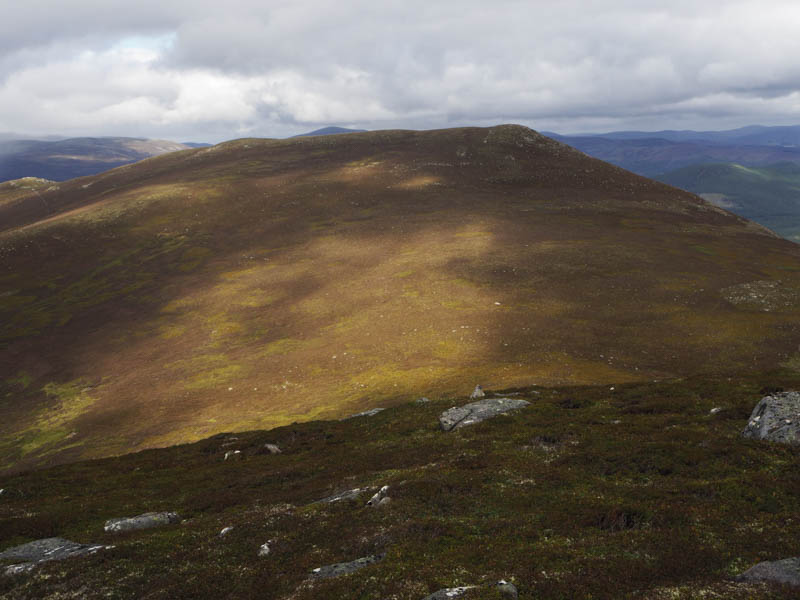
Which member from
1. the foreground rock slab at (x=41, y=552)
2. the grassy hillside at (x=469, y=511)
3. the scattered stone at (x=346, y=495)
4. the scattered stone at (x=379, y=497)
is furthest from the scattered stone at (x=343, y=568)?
the foreground rock slab at (x=41, y=552)

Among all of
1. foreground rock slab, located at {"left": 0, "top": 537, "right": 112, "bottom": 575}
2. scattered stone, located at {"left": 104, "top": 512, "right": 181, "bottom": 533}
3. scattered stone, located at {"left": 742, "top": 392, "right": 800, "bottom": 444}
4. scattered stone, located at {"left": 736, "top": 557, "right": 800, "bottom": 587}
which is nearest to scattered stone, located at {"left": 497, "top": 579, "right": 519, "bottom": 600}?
scattered stone, located at {"left": 736, "top": 557, "right": 800, "bottom": 587}

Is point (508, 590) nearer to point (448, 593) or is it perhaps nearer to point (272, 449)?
point (448, 593)

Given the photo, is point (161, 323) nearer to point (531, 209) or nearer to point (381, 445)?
point (381, 445)

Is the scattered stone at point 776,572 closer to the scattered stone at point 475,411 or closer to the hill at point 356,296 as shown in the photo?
the scattered stone at point 475,411

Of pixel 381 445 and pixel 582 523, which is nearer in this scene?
pixel 582 523

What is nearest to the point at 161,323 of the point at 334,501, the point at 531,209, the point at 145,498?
the point at 145,498

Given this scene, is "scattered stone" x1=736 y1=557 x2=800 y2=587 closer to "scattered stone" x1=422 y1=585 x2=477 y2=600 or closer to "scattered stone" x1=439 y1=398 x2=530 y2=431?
"scattered stone" x1=422 y1=585 x2=477 y2=600
